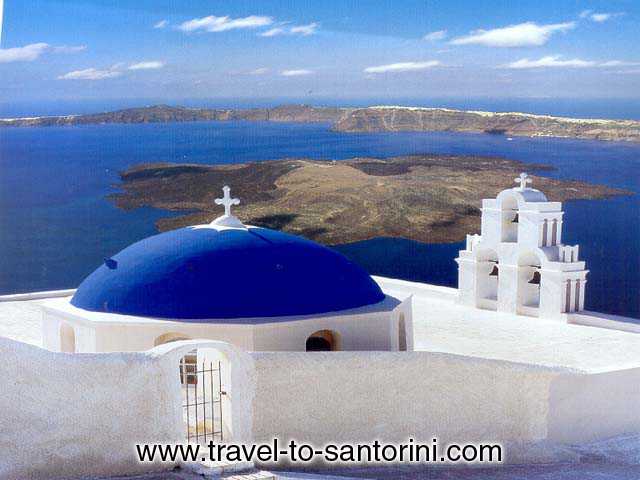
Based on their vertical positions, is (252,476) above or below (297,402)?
below

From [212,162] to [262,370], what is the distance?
1036 inches

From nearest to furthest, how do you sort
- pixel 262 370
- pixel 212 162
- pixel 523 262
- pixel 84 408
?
1. pixel 84 408
2. pixel 262 370
3. pixel 523 262
4. pixel 212 162

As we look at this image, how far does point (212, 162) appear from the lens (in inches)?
1401

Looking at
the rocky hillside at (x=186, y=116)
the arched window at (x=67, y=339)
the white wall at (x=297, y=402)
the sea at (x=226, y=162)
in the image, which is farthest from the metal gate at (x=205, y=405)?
the rocky hillside at (x=186, y=116)

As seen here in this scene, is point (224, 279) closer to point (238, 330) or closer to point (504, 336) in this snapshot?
point (238, 330)

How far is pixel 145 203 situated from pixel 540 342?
22.5 meters

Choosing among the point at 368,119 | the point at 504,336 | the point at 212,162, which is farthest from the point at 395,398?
the point at 368,119

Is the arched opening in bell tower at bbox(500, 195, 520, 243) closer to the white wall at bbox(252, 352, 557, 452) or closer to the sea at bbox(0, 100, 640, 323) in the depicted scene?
the white wall at bbox(252, 352, 557, 452)

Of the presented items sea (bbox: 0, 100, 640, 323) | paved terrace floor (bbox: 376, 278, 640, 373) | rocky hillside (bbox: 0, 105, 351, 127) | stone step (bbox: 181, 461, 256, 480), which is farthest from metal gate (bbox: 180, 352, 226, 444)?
rocky hillside (bbox: 0, 105, 351, 127)

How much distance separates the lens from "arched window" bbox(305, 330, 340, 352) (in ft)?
38.3

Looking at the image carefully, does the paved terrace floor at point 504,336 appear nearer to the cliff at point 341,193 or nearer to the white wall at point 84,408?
the white wall at point 84,408

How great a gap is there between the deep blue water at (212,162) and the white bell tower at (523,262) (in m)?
12.6

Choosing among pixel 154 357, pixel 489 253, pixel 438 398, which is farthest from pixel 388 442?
pixel 489 253

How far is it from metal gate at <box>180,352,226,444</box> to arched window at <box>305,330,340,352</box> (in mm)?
1566
